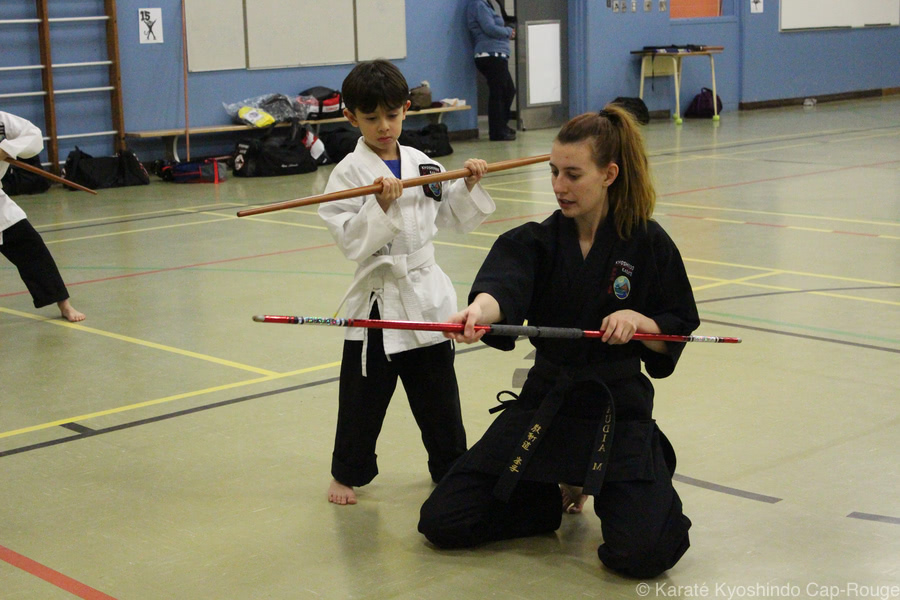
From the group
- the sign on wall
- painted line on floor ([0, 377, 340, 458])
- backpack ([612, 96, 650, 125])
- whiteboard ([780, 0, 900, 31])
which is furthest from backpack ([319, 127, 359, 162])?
whiteboard ([780, 0, 900, 31])

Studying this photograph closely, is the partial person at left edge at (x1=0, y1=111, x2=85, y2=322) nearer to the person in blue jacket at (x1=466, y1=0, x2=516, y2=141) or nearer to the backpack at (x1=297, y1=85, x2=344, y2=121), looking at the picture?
the backpack at (x1=297, y1=85, x2=344, y2=121)

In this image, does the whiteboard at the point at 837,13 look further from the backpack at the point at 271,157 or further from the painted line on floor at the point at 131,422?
the painted line on floor at the point at 131,422

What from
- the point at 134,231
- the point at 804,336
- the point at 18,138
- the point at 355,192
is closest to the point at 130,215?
the point at 134,231

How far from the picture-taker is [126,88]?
37.1ft

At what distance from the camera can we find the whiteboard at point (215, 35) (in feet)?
38.2

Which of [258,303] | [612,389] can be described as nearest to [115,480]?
[612,389]

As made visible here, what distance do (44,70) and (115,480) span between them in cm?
826

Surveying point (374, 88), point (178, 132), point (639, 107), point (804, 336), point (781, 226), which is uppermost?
point (374, 88)

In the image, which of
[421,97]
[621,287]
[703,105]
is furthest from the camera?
[703,105]

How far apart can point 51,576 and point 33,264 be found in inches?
125

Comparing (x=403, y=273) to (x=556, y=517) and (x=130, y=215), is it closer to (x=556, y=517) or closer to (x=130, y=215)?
(x=556, y=517)

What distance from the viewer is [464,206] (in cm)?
329

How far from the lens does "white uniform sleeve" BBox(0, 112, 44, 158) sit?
5445mm

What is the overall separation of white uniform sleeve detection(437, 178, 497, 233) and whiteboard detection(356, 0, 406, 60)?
10041 mm
